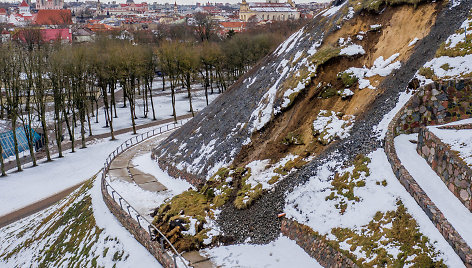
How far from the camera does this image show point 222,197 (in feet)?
49.7

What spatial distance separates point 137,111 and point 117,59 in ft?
47.4

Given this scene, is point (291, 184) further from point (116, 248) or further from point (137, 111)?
point (137, 111)

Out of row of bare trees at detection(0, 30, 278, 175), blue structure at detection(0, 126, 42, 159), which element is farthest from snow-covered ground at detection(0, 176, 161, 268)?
blue structure at detection(0, 126, 42, 159)

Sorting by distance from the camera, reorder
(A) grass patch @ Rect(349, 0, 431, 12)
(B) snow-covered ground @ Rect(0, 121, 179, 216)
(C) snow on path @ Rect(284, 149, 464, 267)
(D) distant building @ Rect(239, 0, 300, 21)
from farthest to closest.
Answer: (D) distant building @ Rect(239, 0, 300, 21)
(B) snow-covered ground @ Rect(0, 121, 179, 216)
(A) grass patch @ Rect(349, 0, 431, 12)
(C) snow on path @ Rect(284, 149, 464, 267)

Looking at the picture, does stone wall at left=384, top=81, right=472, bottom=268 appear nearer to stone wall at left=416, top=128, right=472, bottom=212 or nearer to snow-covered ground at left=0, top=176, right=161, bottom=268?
stone wall at left=416, top=128, right=472, bottom=212

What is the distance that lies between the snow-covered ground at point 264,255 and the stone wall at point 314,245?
162mm

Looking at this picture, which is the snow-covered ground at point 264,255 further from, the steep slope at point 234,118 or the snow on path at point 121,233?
the steep slope at point 234,118

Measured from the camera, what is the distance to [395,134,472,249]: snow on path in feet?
27.3

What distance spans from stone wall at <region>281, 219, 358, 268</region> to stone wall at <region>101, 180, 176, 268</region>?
3.71 metres

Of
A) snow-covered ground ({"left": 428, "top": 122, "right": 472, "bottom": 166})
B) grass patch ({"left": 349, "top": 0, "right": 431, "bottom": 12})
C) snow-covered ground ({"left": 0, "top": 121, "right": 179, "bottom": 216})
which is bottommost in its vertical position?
snow-covered ground ({"left": 0, "top": 121, "right": 179, "bottom": 216})

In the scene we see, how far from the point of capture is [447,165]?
32.0ft

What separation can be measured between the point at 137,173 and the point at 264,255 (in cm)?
1306

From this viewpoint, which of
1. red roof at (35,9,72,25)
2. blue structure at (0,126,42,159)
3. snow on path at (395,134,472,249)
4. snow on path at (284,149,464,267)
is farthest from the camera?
red roof at (35,9,72,25)

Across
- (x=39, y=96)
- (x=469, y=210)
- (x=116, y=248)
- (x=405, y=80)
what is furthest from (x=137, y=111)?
(x=469, y=210)
